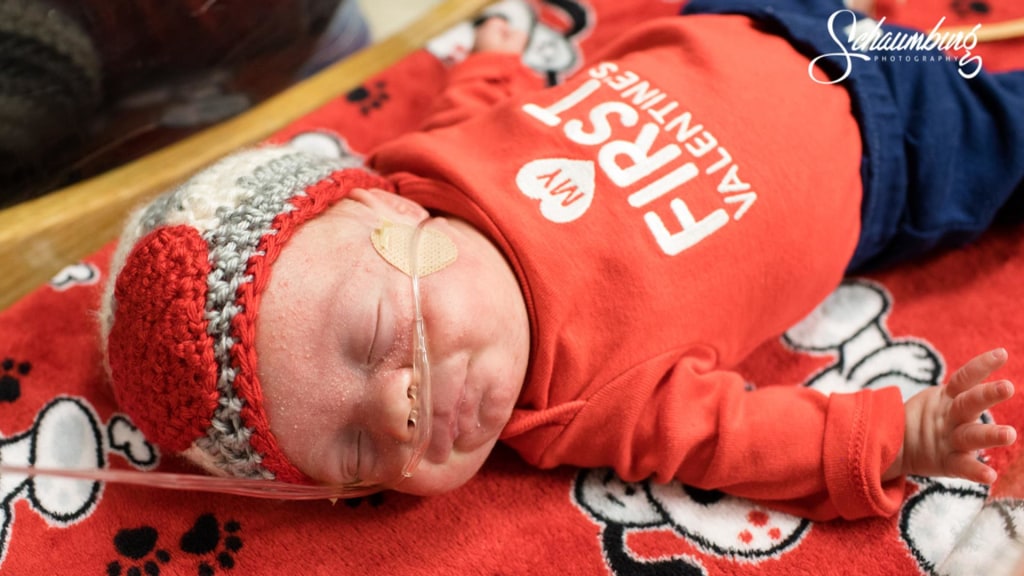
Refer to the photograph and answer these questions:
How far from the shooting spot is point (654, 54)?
1213 millimetres

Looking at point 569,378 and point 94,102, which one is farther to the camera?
point 94,102

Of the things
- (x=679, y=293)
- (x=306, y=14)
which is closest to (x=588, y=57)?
(x=306, y=14)

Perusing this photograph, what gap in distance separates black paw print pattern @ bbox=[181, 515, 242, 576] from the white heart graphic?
21.9 inches

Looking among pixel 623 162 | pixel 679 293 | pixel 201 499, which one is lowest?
pixel 201 499

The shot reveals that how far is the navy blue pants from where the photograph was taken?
45.9 inches

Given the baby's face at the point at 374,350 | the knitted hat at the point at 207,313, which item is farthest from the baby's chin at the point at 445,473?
the knitted hat at the point at 207,313

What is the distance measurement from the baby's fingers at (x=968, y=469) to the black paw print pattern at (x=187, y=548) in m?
0.84

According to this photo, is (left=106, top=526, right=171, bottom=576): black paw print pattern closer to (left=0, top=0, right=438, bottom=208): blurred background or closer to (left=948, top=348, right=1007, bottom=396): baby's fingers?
(left=0, top=0, right=438, bottom=208): blurred background

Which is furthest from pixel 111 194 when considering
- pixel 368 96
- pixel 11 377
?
pixel 368 96

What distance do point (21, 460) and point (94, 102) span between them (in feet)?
1.82

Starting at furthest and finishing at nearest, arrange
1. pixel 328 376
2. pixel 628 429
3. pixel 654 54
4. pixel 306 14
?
pixel 306 14, pixel 654 54, pixel 628 429, pixel 328 376

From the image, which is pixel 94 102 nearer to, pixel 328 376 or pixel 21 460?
pixel 21 460

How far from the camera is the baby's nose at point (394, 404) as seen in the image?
87 cm

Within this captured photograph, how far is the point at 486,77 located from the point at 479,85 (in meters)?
0.03
